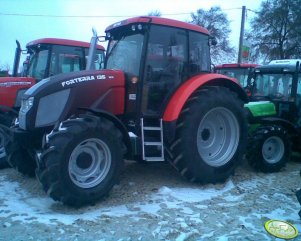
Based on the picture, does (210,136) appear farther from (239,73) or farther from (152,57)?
(239,73)

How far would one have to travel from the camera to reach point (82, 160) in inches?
181

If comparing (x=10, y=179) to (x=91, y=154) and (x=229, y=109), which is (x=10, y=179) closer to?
(x=91, y=154)

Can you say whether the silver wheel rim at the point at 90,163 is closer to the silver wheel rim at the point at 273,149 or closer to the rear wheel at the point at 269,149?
the rear wheel at the point at 269,149

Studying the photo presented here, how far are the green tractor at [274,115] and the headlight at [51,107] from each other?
3.38m

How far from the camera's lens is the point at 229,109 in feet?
18.9

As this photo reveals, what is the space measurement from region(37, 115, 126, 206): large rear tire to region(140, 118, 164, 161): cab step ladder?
0.44 m

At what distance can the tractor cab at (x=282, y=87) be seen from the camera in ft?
23.6

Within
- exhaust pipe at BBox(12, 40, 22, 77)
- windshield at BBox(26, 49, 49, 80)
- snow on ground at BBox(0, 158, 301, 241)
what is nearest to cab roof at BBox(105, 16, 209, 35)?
snow on ground at BBox(0, 158, 301, 241)

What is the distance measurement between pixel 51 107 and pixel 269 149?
4.02 m

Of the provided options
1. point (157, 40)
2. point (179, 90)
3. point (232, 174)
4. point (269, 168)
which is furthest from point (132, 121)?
point (269, 168)

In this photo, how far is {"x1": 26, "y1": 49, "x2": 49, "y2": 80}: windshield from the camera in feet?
26.3

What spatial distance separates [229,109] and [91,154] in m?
2.37

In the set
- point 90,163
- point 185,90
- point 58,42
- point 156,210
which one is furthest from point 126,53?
point 58,42

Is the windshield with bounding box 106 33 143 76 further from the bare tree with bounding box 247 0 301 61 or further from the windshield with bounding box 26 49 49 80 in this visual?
the bare tree with bounding box 247 0 301 61
